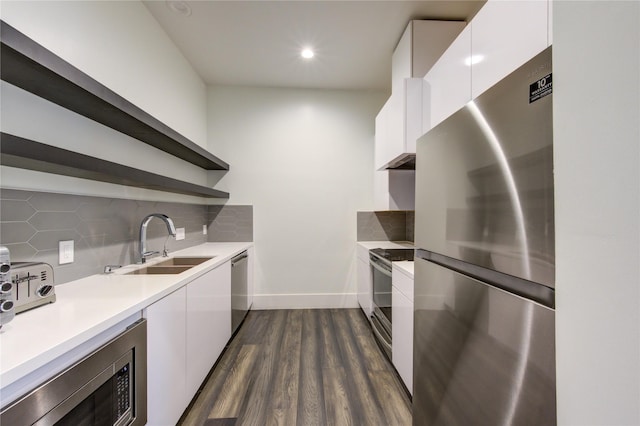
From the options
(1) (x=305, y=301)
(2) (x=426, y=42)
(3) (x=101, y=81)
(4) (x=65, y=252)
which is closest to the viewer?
(4) (x=65, y=252)

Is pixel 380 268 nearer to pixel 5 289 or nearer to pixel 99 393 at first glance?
pixel 99 393

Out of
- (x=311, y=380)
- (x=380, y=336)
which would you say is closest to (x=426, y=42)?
(x=380, y=336)

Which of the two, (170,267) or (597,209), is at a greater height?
(597,209)

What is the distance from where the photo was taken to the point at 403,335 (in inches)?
63.6

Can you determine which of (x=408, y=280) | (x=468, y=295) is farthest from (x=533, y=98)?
(x=408, y=280)

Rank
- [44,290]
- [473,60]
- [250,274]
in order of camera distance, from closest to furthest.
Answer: [44,290], [473,60], [250,274]

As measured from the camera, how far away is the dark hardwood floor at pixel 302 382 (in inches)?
58.9

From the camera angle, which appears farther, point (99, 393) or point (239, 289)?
point (239, 289)

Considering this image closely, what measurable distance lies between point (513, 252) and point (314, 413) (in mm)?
1490

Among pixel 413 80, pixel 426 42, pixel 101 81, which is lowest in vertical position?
pixel 101 81

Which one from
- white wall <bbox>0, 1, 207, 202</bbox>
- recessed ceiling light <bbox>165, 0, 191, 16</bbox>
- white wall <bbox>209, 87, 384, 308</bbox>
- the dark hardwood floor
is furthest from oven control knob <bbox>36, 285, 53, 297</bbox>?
white wall <bbox>209, 87, 384, 308</bbox>

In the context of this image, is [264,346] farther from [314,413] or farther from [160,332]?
[160,332]

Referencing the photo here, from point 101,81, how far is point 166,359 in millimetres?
1613

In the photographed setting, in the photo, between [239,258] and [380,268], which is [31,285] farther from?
[380,268]
